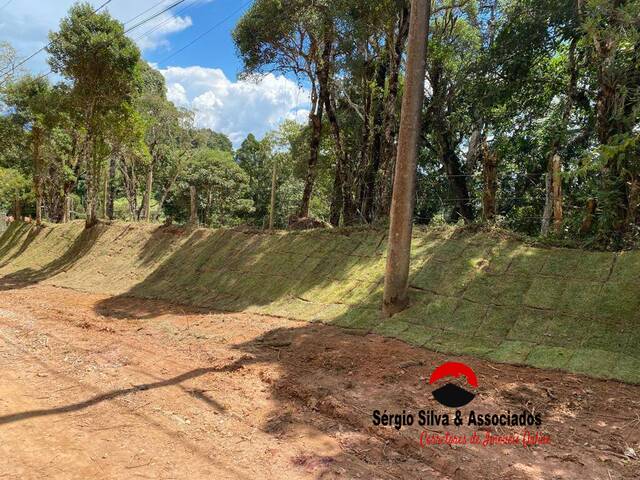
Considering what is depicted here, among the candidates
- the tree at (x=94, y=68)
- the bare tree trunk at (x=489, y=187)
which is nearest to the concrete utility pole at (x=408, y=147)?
the bare tree trunk at (x=489, y=187)

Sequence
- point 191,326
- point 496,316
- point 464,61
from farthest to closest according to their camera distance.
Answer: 1. point 464,61
2. point 191,326
3. point 496,316

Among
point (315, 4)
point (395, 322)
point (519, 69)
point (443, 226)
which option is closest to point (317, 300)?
point (395, 322)

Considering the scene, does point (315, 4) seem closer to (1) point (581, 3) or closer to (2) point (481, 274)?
(1) point (581, 3)

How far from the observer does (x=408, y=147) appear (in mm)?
6836

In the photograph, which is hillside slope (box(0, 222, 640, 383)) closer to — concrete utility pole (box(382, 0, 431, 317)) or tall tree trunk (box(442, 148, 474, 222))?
concrete utility pole (box(382, 0, 431, 317))

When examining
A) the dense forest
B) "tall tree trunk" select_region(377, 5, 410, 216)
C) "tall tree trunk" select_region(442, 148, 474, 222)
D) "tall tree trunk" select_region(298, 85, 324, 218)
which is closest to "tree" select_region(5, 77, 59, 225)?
the dense forest

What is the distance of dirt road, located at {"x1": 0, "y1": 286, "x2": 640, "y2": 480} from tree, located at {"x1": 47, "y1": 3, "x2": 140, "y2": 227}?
12191 millimetres

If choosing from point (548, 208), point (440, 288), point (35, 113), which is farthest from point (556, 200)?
point (35, 113)

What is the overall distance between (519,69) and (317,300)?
912 centimetres

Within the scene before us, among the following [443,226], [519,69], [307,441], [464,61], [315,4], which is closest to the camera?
[307,441]

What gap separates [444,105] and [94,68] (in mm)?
12555

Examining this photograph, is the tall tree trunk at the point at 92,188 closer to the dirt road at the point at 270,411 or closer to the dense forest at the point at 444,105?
the dense forest at the point at 444,105

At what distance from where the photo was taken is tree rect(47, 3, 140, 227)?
49.6 ft

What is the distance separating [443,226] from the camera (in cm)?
863
